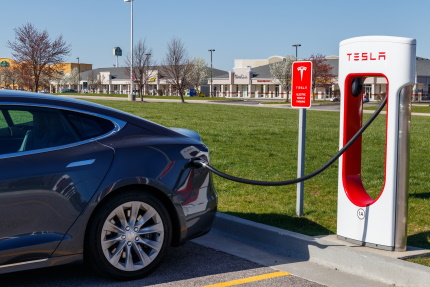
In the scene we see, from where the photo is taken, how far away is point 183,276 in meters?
5.10

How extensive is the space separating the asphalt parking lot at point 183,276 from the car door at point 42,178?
458 millimetres

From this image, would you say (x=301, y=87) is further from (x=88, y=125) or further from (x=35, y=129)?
(x=35, y=129)

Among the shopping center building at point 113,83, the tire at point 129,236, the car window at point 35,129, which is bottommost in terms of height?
the tire at point 129,236

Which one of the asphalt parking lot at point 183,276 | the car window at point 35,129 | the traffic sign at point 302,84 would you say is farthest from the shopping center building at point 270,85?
the car window at point 35,129

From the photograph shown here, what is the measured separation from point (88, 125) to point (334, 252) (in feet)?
8.08

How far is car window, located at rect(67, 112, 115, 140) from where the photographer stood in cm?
498

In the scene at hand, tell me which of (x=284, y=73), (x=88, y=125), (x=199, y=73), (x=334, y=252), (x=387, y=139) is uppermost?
(x=199, y=73)

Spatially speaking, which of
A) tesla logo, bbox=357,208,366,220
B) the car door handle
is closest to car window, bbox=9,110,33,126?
the car door handle

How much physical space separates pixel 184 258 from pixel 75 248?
1.24 m

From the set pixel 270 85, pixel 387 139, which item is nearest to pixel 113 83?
pixel 270 85

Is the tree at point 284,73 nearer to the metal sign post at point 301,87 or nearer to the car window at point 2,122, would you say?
the metal sign post at point 301,87

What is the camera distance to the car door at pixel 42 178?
446 centimetres

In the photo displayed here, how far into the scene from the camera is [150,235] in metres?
5.07

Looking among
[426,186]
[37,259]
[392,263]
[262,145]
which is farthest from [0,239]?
[262,145]
